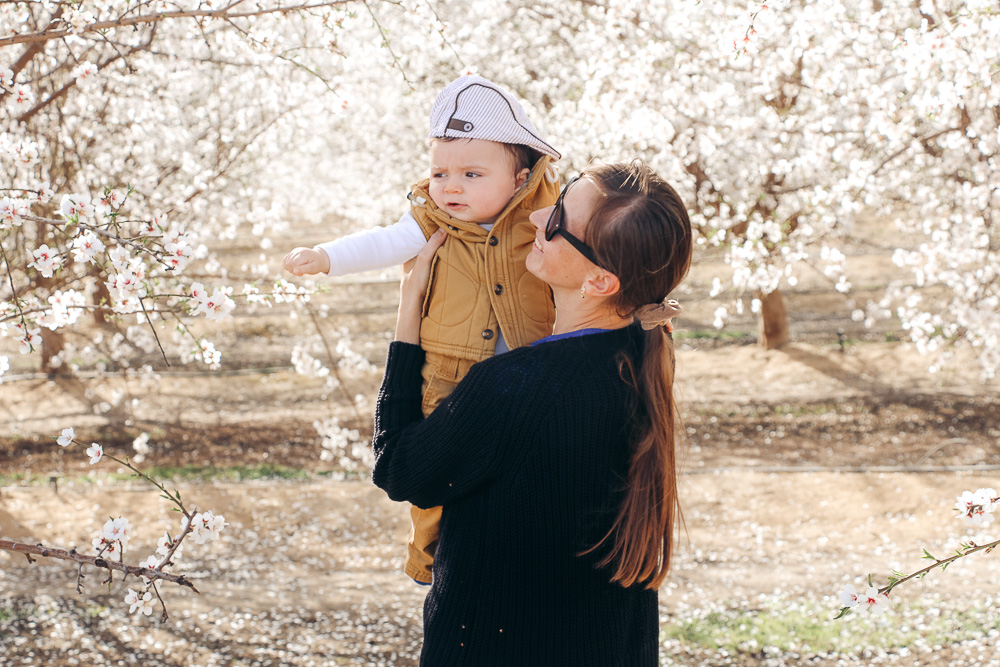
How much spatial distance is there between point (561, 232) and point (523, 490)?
0.50m

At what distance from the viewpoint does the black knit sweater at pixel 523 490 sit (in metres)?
1.59

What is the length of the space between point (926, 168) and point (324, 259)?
7874 millimetres

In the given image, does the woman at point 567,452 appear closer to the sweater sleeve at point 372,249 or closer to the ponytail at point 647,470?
the ponytail at point 647,470

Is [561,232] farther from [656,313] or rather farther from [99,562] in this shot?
[99,562]

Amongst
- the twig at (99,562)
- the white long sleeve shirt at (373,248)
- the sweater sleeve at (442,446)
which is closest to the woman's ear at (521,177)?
the white long sleeve shirt at (373,248)

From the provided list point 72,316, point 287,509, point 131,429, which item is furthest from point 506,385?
point 131,429

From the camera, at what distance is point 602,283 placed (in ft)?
5.40

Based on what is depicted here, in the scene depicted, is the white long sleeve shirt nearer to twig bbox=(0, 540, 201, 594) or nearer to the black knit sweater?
the black knit sweater

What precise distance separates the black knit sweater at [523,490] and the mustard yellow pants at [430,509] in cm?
10

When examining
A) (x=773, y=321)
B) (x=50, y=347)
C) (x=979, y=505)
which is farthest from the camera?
(x=773, y=321)

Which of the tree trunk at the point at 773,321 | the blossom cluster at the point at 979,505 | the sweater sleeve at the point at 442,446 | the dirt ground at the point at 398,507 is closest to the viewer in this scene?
the sweater sleeve at the point at 442,446

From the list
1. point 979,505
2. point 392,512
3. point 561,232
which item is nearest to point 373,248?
point 561,232

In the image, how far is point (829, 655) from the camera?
416 centimetres

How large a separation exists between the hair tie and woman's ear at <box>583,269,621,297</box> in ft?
0.23
